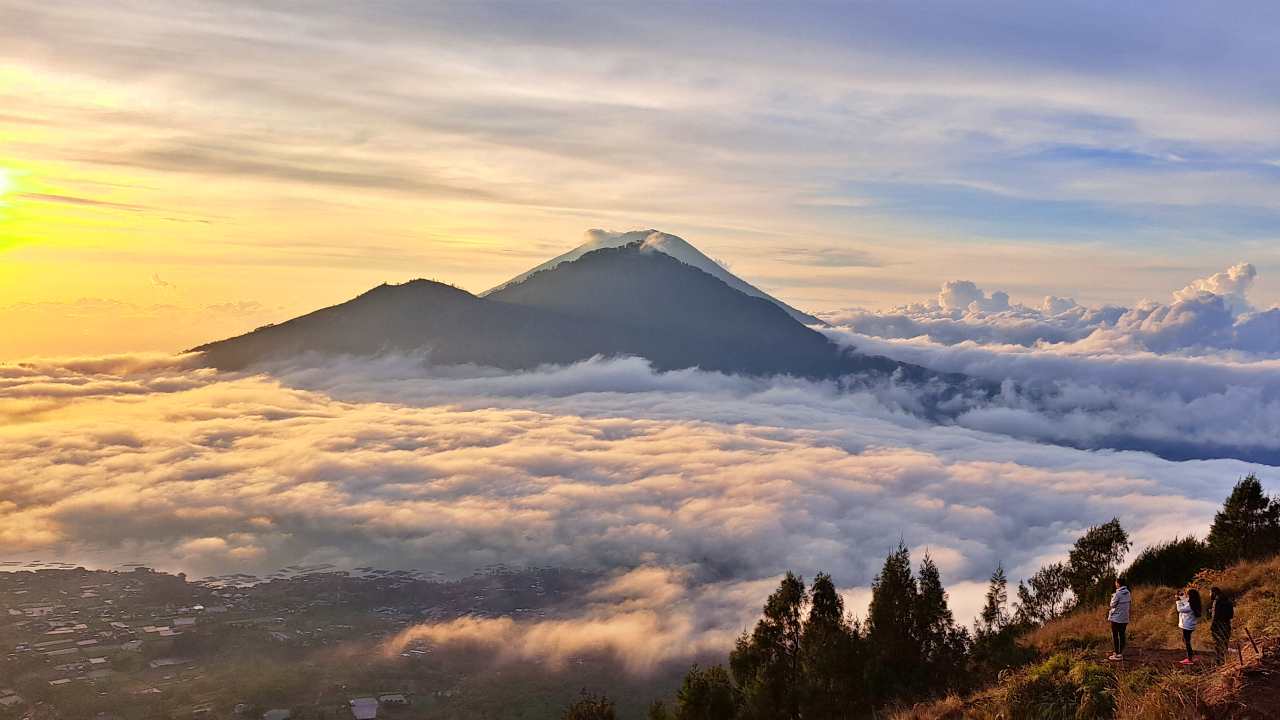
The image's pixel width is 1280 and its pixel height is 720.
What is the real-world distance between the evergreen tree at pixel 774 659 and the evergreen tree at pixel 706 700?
4.47 feet

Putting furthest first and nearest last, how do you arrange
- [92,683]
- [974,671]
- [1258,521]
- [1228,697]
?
[92,683] < [1258,521] < [974,671] < [1228,697]

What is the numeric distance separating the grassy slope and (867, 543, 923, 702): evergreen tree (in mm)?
13803

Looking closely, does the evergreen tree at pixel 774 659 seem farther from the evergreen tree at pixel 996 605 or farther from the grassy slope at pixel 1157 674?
the evergreen tree at pixel 996 605

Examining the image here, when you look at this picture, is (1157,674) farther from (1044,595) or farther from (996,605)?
(1044,595)

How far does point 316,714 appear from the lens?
185625 mm

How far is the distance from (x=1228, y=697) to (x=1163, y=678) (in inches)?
132

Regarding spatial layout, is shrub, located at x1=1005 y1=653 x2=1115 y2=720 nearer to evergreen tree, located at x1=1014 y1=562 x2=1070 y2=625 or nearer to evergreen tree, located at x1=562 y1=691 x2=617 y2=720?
evergreen tree, located at x1=562 y1=691 x2=617 y2=720

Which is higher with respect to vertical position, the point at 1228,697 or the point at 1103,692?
the point at 1228,697

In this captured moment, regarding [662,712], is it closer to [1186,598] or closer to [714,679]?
[714,679]

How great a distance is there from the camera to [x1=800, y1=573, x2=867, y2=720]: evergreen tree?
56.2 meters

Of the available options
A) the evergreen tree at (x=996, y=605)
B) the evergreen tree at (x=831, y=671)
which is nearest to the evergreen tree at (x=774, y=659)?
the evergreen tree at (x=831, y=671)

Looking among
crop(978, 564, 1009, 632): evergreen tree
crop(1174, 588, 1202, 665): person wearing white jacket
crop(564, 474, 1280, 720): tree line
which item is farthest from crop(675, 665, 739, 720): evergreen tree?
crop(1174, 588, 1202, 665): person wearing white jacket

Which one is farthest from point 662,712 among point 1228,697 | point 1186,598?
point 1228,697

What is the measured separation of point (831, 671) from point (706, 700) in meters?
11.7
